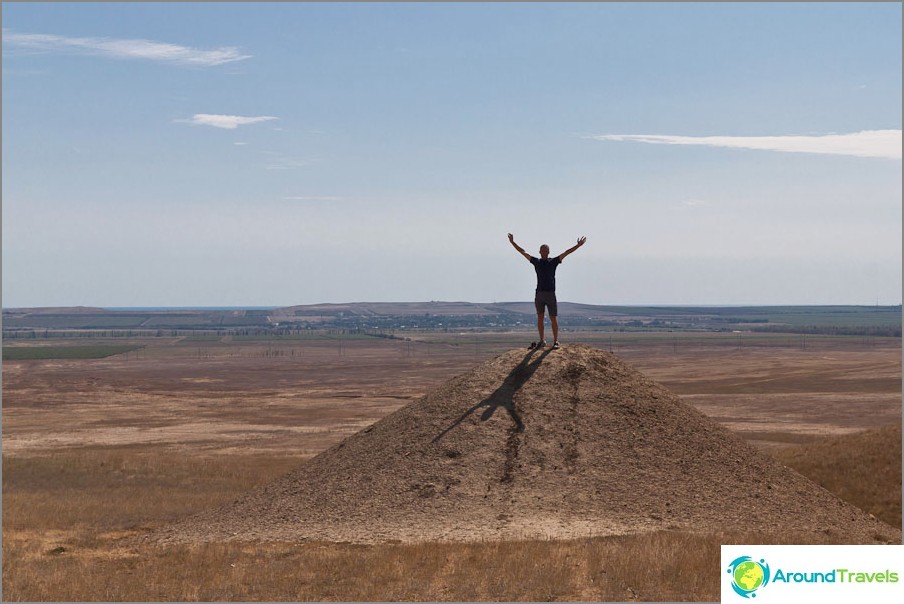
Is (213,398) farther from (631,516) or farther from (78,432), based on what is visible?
(631,516)

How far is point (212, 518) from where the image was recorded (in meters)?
17.2

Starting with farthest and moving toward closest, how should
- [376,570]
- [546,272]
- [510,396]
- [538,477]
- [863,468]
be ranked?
1. [863,468]
2. [510,396]
3. [546,272]
4. [538,477]
5. [376,570]

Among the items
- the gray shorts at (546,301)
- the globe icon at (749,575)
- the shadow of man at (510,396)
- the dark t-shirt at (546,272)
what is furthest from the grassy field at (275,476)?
the dark t-shirt at (546,272)

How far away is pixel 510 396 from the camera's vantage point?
1741cm

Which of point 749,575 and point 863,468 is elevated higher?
point 749,575

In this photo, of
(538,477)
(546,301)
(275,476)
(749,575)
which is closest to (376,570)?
(538,477)

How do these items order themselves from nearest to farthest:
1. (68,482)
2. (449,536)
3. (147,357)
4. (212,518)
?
(449,536) < (212,518) < (68,482) < (147,357)

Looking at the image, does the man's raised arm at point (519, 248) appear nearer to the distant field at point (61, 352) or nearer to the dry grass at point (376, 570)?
the dry grass at point (376, 570)

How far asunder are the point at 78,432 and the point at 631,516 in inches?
1654

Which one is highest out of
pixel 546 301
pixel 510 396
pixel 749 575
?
pixel 546 301

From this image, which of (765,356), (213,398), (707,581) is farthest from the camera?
(765,356)

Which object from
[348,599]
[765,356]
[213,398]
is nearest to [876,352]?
[765,356]

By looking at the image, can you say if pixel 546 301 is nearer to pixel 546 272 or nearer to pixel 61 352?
pixel 546 272

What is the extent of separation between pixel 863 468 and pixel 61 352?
484ft
